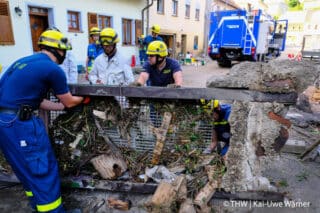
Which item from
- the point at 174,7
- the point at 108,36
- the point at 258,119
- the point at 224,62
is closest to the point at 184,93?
the point at 258,119

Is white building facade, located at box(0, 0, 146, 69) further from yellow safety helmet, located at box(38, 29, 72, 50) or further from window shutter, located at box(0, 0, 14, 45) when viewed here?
yellow safety helmet, located at box(38, 29, 72, 50)

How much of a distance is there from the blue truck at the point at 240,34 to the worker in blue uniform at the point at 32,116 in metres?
13.2

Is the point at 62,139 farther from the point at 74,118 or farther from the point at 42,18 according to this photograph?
the point at 42,18

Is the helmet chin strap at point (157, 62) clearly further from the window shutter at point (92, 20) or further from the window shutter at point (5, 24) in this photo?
the window shutter at point (92, 20)

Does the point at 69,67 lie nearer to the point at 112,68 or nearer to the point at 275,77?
the point at 112,68

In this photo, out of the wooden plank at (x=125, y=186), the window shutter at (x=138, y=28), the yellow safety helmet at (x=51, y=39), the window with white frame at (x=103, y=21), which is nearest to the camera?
the yellow safety helmet at (x=51, y=39)

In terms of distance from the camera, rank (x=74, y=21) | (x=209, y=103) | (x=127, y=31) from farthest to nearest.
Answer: (x=127, y=31)
(x=74, y=21)
(x=209, y=103)

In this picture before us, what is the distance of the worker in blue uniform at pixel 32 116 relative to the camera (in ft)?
6.99

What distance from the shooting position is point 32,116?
7.35 feet

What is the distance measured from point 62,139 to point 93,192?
75 centimetres

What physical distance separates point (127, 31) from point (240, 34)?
22.0 feet

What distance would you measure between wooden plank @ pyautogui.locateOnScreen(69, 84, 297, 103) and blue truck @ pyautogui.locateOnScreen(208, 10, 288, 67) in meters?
12.5

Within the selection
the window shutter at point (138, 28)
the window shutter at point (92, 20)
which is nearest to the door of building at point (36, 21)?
the window shutter at point (92, 20)

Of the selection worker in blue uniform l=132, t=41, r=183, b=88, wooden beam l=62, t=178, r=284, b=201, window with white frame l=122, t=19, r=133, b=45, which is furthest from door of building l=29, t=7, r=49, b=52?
wooden beam l=62, t=178, r=284, b=201
